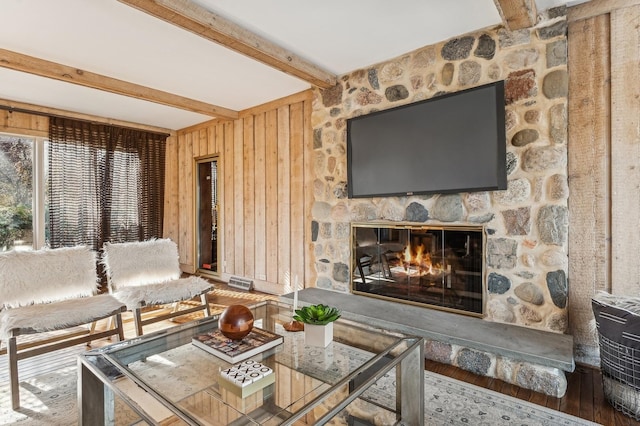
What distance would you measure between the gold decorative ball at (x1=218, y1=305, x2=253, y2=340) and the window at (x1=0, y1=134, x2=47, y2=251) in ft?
13.8

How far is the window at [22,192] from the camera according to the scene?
4164 millimetres

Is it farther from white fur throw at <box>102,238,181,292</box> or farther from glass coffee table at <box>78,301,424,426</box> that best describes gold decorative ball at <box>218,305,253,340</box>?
white fur throw at <box>102,238,181,292</box>

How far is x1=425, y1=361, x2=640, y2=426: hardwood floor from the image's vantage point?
1.76 metres

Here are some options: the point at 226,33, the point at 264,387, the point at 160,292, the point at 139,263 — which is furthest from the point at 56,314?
the point at 226,33

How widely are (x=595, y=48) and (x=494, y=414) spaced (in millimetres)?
2400

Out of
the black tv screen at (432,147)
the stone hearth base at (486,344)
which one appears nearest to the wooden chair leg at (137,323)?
the stone hearth base at (486,344)

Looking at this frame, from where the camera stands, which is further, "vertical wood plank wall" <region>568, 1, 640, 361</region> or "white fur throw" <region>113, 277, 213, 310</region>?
"white fur throw" <region>113, 277, 213, 310</region>

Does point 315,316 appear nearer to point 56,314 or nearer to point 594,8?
point 56,314

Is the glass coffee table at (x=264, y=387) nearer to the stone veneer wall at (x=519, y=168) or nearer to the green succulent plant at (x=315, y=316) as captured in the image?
the green succulent plant at (x=315, y=316)

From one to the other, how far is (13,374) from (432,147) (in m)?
3.17

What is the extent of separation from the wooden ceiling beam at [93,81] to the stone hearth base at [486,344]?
309cm

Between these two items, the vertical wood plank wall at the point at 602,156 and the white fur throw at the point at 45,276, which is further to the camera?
the white fur throw at the point at 45,276

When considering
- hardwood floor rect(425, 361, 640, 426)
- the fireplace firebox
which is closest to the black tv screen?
the fireplace firebox

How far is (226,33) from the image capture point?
2424 mm
